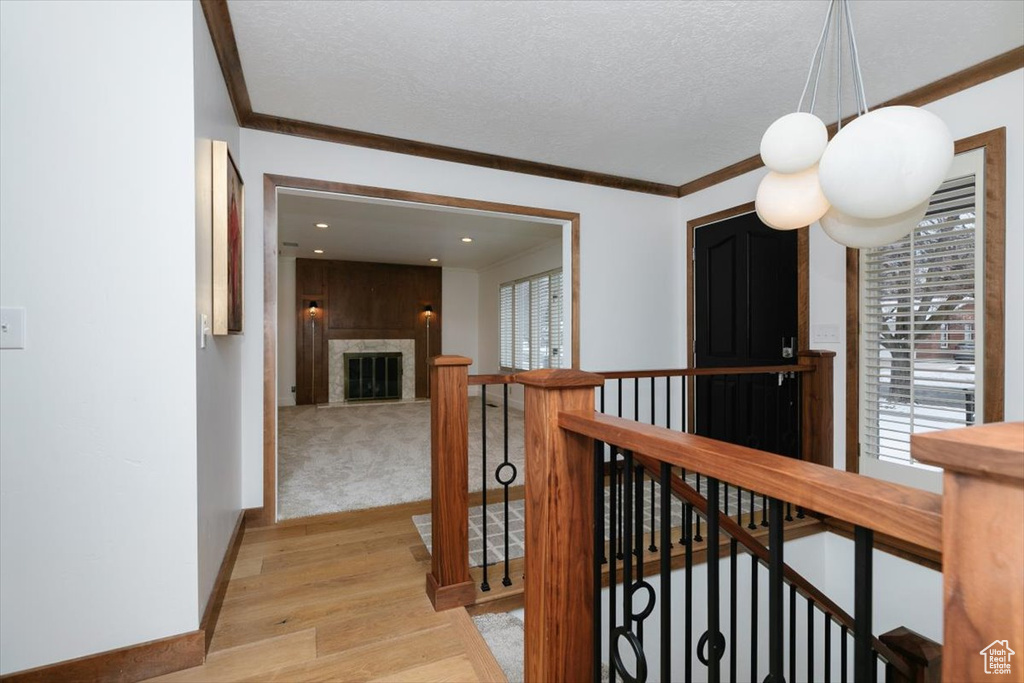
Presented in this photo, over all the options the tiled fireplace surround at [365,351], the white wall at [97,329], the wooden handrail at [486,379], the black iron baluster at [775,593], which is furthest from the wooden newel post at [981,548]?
the tiled fireplace surround at [365,351]

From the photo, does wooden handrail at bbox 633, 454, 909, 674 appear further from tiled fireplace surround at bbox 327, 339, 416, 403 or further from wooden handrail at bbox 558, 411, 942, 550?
tiled fireplace surround at bbox 327, 339, 416, 403

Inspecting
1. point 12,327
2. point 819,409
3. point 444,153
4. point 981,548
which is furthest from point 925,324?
point 12,327

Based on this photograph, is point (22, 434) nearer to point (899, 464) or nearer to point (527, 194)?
point (527, 194)

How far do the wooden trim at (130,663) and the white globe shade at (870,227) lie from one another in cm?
260

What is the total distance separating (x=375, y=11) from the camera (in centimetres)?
192

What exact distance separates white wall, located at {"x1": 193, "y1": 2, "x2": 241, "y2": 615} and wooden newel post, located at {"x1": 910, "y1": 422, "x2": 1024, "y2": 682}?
1.97 meters

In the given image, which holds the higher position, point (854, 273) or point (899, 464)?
point (854, 273)

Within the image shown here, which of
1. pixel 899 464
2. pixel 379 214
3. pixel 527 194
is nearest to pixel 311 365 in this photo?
pixel 379 214

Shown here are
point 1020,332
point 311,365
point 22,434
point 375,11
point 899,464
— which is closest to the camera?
point 22,434

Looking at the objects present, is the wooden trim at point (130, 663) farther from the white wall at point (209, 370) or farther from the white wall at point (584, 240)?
the white wall at point (584, 240)

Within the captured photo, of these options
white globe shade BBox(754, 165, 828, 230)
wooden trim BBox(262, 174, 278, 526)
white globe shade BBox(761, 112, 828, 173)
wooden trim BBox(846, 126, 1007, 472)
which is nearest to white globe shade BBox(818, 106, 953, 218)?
white globe shade BBox(761, 112, 828, 173)

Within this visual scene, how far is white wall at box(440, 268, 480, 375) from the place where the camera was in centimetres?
879

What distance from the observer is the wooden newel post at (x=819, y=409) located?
295 cm

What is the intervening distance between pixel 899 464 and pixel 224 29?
3968 millimetres
